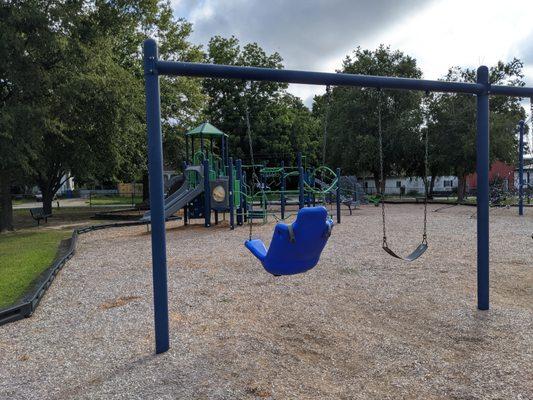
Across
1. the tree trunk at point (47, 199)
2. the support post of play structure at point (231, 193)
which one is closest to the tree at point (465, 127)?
the support post of play structure at point (231, 193)

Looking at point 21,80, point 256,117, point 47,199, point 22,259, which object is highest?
point 256,117

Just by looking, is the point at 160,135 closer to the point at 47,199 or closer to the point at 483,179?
the point at 483,179

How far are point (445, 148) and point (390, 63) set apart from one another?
1047 centimetres

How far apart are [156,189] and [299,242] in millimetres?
1331

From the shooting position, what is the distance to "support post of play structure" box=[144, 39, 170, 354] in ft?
12.9

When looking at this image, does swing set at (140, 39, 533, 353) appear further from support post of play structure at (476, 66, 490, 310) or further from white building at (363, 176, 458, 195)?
white building at (363, 176, 458, 195)

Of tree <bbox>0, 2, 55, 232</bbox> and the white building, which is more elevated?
tree <bbox>0, 2, 55, 232</bbox>

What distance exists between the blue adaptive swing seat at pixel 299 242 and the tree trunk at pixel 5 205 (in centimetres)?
1448

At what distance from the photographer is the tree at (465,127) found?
24.7m

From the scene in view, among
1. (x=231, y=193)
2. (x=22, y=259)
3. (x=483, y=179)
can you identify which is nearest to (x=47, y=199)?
(x=231, y=193)

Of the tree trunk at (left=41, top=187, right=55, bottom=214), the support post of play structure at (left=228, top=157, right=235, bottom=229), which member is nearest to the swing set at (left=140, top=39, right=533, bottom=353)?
the support post of play structure at (left=228, top=157, right=235, bottom=229)

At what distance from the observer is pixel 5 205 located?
16047 mm

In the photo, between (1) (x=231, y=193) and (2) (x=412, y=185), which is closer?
(1) (x=231, y=193)

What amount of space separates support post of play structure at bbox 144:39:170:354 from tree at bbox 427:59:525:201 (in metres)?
24.0
